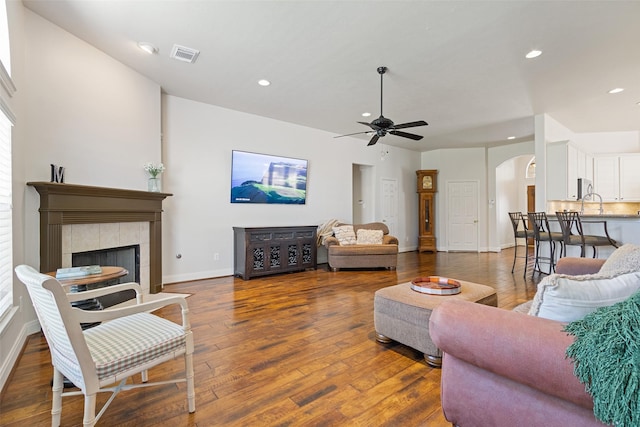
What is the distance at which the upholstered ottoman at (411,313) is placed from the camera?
223cm

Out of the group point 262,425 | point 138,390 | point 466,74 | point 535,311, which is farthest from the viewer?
point 466,74

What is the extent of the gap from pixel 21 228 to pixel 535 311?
3697 millimetres

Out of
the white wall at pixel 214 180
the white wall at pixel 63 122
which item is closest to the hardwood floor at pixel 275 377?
the white wall at pixel 63 122

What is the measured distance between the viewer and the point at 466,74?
153 inches

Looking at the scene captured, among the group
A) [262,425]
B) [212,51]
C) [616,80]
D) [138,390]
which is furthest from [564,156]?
[138,390]

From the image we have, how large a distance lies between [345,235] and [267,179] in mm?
1889

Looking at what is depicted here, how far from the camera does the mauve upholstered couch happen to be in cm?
106

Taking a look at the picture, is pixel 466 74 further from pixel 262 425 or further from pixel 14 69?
pixel 14 69

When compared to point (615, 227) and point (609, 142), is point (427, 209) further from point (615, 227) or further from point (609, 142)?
point (615, 227)

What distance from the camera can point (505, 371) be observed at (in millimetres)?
1173

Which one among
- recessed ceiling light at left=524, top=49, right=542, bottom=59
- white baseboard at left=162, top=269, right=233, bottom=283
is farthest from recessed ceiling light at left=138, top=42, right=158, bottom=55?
recessed ceiling light at left=524, top=49, right=542, bottom=59

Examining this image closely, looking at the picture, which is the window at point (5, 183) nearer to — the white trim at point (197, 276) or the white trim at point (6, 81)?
the white trim at point (6, 81)

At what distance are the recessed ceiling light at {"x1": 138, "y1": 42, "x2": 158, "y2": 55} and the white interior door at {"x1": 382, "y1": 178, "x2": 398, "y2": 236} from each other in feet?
19.1

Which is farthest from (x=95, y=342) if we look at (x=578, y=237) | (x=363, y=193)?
(x=363, y=193)
